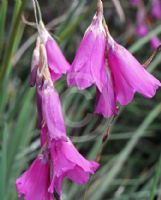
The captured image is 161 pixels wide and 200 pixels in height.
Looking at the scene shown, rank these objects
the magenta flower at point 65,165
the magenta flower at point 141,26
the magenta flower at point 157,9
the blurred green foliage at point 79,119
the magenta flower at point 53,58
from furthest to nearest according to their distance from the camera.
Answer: the magenta flower at point 157,9
the magenta flower at point 141,26
the blurred green foliage at point 79,119
the magenta flower at point 53,58
the magenta flower at point 65,165

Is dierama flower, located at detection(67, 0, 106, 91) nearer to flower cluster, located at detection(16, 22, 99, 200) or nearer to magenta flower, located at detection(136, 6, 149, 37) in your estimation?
flower cluster, located at detection(16, 22, 99, 200)

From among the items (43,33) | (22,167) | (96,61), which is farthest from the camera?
(22,167)

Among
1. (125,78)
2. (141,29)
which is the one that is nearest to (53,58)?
(125,78)

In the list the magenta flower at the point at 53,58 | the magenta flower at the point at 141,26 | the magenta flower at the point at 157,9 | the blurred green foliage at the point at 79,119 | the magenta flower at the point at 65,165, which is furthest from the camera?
the magenta flower at the point at 157,9

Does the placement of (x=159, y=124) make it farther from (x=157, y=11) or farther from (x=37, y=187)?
(x=37, y=187)

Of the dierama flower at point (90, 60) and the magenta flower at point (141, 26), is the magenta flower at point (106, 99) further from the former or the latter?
the magenta flower at point (141, 26)

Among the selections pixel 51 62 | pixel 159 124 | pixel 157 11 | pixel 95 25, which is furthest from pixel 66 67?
pixel 157 11

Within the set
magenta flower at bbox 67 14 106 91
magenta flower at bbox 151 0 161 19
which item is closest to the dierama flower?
magenta flower at bbox 67 14 106 91

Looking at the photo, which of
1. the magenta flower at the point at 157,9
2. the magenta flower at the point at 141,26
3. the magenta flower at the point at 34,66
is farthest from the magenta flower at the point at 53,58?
the magenta flower at the point at 157,9
